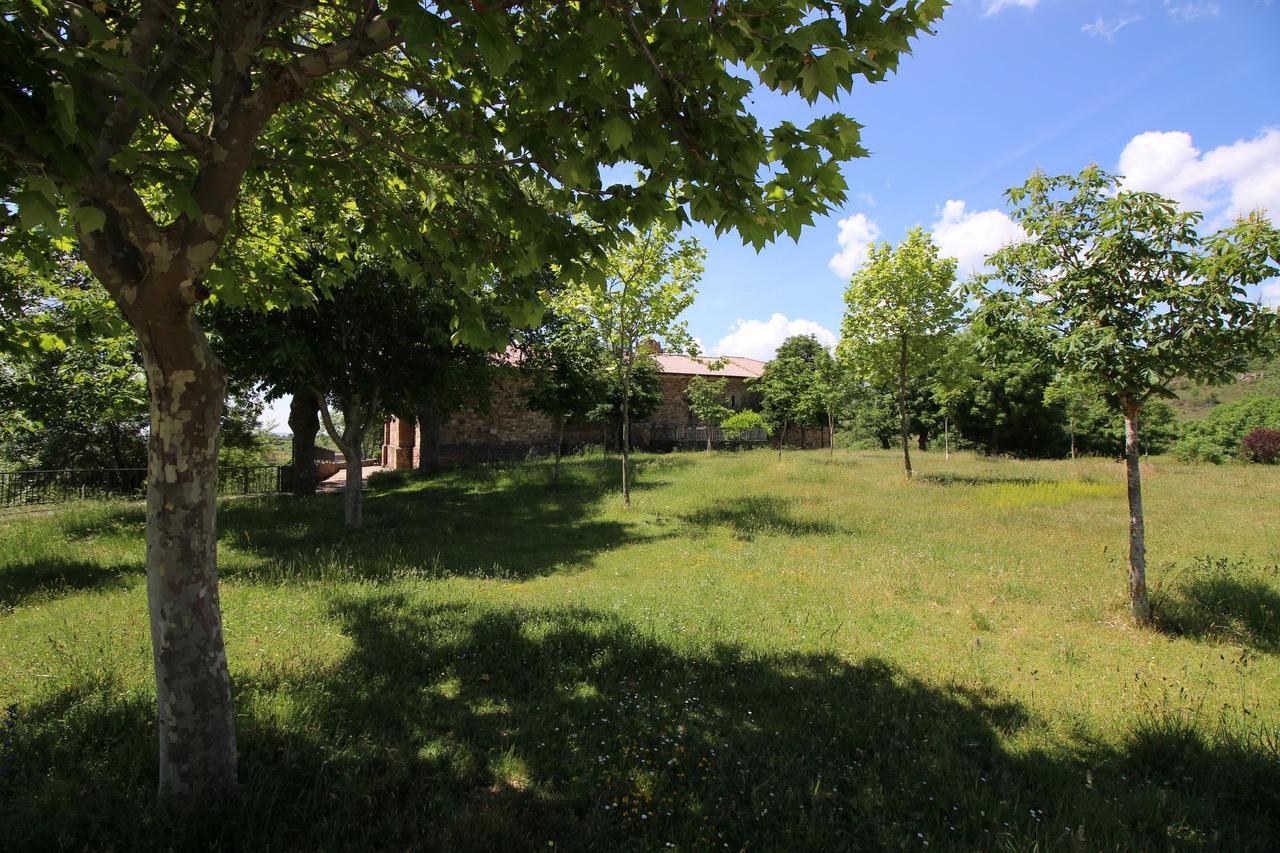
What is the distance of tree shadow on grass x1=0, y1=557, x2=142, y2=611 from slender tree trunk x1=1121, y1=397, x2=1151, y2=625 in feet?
40.1

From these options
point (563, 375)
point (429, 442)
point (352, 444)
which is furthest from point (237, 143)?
point (429, 442)

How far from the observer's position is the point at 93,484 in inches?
682

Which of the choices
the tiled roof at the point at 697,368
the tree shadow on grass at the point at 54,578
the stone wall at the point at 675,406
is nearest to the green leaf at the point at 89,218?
the tree shadow on grass at the point at 54,578

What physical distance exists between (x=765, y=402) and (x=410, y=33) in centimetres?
3139

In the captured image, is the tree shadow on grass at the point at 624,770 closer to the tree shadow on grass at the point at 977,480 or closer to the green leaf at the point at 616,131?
the green leaf at the point at 616,131

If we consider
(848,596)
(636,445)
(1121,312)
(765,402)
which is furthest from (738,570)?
(636,445)

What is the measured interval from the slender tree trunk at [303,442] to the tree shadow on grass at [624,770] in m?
14.3

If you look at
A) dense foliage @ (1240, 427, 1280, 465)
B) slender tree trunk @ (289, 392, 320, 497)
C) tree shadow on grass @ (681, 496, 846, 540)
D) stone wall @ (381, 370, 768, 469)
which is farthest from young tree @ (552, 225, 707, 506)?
dense foliage @ (1240, 427, 1280, 465)

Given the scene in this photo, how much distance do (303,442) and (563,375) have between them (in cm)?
798

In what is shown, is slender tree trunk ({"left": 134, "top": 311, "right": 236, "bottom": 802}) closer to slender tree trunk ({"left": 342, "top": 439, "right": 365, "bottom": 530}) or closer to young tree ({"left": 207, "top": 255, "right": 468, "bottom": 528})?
young tree ({"left": 207, "top": 255, "right": 468, "bottom": 528})

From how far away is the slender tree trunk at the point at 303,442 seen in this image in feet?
55.6

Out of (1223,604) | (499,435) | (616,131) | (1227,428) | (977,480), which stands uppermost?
(616,131)

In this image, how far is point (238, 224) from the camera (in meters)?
4.82

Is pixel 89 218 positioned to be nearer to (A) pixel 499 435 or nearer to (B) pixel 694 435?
(A) pixel 499 435
